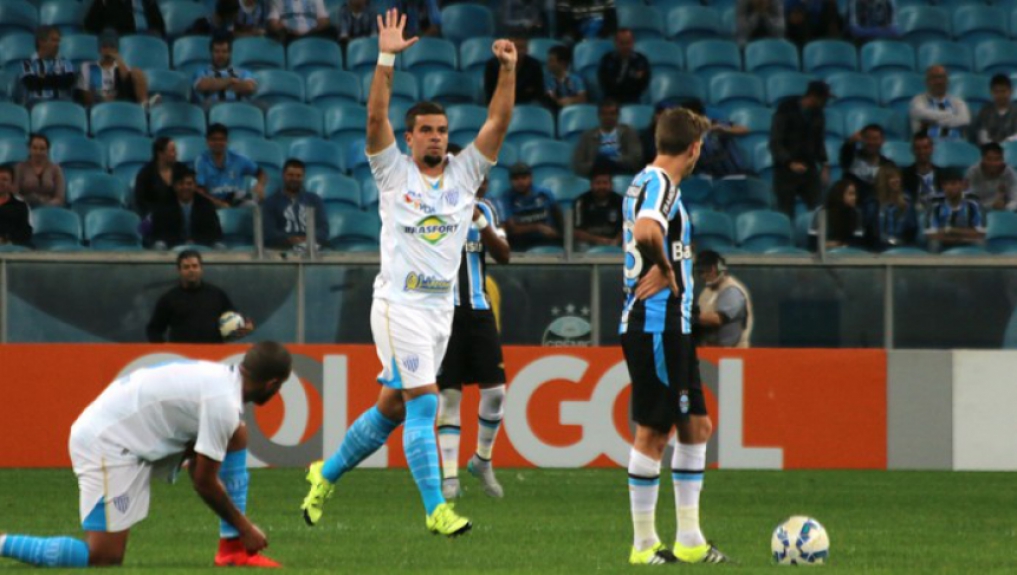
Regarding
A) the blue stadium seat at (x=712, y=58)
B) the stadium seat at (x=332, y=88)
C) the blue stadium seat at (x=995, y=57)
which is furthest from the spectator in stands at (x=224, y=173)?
the blue stadium seat at (x=995, y=57)

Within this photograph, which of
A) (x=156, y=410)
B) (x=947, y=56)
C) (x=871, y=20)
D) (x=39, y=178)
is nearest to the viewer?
(x=156, y=410)

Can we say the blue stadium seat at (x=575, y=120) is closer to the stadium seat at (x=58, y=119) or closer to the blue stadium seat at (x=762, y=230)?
the blue stadium seat at (x=762, y=230)

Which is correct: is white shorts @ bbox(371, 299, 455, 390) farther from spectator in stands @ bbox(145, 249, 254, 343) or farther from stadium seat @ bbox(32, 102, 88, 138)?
stadium seat @ bbox(32, 102, 88, 138)

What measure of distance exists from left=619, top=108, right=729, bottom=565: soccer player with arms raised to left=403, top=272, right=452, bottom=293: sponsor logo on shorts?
1.22 meters

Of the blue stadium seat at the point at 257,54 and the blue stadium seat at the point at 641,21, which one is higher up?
the blue stadium seat at the point at 641,21

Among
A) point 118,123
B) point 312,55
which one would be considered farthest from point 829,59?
point 118,123

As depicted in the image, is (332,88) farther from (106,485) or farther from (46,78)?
(106,485)

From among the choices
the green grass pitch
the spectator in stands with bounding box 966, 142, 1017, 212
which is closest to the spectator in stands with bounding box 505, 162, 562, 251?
the green grass pitch

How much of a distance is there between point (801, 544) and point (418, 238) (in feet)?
7.94

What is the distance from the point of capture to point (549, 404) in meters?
16.3

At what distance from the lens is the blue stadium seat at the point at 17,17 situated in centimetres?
2097

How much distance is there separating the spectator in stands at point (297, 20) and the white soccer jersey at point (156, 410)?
44.2 feet

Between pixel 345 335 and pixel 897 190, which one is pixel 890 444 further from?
pixel 345 335

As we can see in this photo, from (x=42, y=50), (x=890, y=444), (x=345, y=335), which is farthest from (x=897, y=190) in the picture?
(x=42, y=50)
